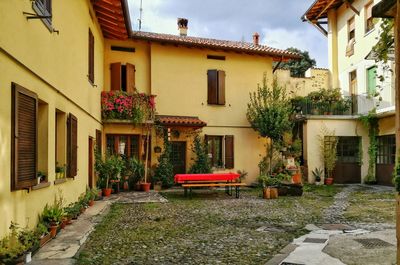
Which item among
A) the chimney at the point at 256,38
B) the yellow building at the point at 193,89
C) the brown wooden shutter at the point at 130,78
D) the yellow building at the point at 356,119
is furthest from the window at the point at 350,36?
the brown wooden shutter at the point at 130,78

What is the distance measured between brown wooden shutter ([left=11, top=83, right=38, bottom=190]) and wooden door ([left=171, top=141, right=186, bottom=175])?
10.5 meters

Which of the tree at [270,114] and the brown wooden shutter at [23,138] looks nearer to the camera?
the brown wooden shutter at [23,138]

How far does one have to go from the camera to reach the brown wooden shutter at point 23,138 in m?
4.97

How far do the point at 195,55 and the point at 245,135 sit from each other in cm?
426

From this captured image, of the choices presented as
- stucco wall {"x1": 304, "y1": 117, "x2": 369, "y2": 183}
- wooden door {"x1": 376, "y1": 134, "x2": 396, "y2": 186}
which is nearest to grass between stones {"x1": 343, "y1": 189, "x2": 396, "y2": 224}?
wooden door {"x1": 376, "y1": 134, "x2": 396, "y2": 186}

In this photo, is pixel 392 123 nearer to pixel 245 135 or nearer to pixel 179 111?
pixel 245 135

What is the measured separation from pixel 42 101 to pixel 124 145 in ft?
29.6

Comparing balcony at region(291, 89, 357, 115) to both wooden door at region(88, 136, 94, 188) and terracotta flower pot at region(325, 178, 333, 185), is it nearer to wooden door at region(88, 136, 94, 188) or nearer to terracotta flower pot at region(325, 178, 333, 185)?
terracotta flower pot at region(325, 178, 333, 185)

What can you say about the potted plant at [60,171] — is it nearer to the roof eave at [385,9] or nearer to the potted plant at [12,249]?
the potted plant at [12,249]

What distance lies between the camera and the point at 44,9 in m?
→ 6.43

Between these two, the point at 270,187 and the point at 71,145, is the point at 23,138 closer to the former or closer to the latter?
the point at 71,145

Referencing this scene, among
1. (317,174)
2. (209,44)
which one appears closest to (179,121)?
(209,44)

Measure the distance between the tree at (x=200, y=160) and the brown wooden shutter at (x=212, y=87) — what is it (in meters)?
2.13

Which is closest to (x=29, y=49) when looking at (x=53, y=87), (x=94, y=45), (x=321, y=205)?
(x=53, y=87)
